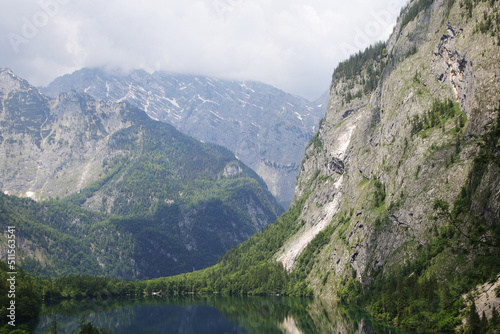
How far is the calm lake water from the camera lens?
126 metres

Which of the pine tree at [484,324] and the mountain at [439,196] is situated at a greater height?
the mountain at [439,196]

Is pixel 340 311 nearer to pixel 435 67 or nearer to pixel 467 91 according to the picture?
pixel 467 91

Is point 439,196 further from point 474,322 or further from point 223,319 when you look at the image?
point 223,319

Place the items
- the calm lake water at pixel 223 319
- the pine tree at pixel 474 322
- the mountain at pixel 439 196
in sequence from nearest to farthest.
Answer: the pine tree at pixel 474 322
the mountain at pixel 439 196
the calm lake water at pixel 223 319

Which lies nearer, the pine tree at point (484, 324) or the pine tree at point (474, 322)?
the pine tree at point (484, 324)

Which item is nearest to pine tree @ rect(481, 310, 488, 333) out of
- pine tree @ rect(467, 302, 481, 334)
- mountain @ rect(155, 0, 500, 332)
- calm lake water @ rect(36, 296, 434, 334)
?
pine tree @ rect(467, 302, 481, 334)

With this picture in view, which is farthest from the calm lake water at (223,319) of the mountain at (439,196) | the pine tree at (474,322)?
the pine tree at (474,322)

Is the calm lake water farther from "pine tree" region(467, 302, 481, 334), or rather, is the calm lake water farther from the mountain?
"pine tree" region(467, 302, 481, 334)

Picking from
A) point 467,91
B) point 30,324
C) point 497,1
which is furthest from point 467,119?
point 30,324

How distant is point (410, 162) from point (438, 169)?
20.4m

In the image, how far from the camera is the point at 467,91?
526ft

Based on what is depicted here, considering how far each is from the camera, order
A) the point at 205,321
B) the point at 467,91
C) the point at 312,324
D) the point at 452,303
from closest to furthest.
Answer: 1. the point at 452,303
2. the point at 312,324
3. the point at 205,321
4. the point at 467,91

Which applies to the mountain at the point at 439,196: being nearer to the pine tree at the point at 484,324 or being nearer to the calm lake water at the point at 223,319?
the pine tree at the point at 484,324

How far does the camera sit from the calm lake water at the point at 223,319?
413ft
